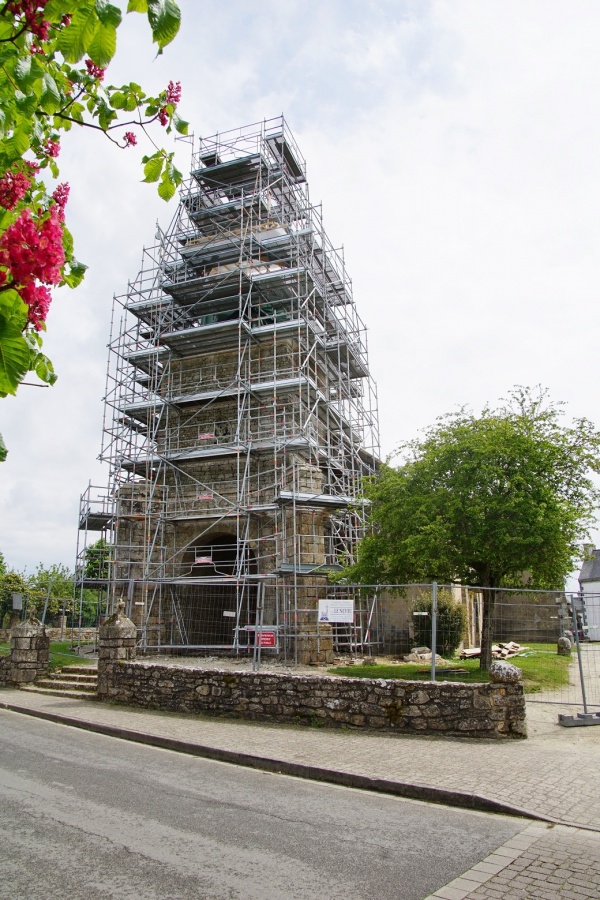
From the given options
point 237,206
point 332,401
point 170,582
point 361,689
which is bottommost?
point 361,689

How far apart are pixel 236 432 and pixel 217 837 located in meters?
15.7

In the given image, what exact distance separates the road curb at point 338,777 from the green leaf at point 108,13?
20.7ft

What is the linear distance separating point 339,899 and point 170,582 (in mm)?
15176

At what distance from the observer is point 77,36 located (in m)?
2.58

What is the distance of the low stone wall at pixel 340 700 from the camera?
28.2 ft

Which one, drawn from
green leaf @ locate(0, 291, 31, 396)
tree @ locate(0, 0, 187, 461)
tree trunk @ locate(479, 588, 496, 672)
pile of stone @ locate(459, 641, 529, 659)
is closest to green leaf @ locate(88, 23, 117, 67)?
tree @ locate(0, 0, 187, 461)

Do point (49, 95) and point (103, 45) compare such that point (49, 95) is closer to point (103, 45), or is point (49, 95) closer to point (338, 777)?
point (103, 45)

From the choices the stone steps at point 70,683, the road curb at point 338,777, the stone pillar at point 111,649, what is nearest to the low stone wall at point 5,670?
the stone steps at point 70,683

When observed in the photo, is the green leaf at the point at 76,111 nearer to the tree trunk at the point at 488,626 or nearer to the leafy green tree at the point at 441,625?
the tree trunk at the point at 488,626

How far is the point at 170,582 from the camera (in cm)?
1859

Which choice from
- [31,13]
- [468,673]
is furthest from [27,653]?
[31,13]

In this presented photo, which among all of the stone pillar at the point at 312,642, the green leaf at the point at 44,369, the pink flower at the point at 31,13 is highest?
the pink flower at the point at 31,13

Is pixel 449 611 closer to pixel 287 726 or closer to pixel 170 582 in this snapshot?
pixel 170 582

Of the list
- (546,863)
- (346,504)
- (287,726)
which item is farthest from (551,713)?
(346,504)
